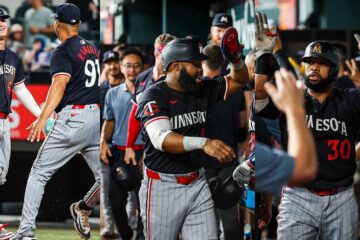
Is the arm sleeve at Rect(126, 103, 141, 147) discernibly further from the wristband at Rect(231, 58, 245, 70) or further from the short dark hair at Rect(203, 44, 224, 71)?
the wristband at Rect(231, 58, 245, 70)

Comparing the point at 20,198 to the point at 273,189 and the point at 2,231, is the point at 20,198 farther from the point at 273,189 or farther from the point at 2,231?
the point at 273,189

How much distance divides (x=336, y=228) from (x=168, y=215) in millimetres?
815

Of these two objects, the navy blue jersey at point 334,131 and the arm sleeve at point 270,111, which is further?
the navy blue jersey at point 334,131

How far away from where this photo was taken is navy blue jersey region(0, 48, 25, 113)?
480 centimetres

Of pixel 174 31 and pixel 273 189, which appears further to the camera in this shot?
pixel 174 31

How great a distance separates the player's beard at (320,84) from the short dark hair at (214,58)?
122 centimetres

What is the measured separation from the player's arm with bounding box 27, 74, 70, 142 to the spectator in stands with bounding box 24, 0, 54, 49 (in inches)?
14.0

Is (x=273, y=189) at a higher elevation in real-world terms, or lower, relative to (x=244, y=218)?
higher

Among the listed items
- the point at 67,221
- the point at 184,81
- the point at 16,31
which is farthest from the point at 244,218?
the point at 16,31

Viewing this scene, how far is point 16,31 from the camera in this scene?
205 inches

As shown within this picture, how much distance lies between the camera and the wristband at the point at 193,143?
3818 mm

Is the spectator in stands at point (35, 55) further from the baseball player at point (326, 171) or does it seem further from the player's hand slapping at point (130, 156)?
the baseball player at point (326, 171)

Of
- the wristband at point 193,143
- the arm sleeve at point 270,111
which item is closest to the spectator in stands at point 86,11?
the wristband at point 193,143

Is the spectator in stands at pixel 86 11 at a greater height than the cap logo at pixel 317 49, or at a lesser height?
greater
